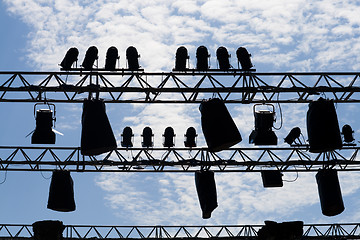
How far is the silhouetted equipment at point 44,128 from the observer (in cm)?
1243

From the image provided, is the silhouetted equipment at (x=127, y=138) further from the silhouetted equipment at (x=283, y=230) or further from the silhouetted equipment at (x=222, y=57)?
the silhouetted equipment at (x=283, y=230)

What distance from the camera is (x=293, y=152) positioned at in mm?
15852

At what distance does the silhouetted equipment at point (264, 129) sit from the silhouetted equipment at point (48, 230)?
4975 millimetres

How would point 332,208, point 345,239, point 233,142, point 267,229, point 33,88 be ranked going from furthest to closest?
point 345,239 < point 332,208 < point 33,88 < point 267,229 < point 233,142

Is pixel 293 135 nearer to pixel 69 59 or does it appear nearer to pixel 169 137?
pixel 169 137

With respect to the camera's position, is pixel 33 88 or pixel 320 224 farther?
pixel 320 224

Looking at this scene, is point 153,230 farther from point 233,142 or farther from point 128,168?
point 233,142

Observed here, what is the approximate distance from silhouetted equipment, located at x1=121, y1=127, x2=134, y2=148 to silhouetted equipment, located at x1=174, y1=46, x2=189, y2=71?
11.8 feet

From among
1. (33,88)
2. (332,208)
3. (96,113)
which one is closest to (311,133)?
(332,208)

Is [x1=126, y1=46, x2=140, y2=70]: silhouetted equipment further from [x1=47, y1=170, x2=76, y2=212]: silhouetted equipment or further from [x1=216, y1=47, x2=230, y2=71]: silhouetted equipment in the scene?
[x1=47, y1=170, x2=76, y2=212]: silhouetted equipment

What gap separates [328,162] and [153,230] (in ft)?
21.5

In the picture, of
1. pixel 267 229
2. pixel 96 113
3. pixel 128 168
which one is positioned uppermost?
pixel 128 168

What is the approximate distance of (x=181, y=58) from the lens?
12.0 meters

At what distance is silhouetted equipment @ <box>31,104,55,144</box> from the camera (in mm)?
12430
